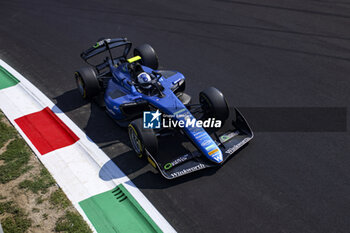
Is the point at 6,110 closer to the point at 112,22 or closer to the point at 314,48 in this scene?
the point at 112,22

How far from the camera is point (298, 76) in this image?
9.48 m

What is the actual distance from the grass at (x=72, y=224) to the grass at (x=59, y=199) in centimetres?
24

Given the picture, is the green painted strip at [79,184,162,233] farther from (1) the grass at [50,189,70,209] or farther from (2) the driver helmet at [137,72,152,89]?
(2) the driver helmet at [137,72,152,89]

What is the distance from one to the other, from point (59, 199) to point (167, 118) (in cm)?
257

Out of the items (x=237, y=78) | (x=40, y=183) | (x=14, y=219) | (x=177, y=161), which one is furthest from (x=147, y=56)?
(x=14, y=219)

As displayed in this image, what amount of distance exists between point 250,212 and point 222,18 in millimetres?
9161

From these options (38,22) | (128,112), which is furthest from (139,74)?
(38,22)

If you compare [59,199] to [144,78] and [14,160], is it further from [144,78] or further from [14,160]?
[144,78]

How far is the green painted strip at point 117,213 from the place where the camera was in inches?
212

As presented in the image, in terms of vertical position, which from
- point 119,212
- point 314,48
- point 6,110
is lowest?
point 119,212

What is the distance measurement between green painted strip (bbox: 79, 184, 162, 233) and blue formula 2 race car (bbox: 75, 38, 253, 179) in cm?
76

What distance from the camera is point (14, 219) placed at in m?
5.52

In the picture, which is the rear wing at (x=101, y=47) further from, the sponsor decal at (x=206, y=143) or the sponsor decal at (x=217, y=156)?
the sponsor decal at (x=217, y=156)

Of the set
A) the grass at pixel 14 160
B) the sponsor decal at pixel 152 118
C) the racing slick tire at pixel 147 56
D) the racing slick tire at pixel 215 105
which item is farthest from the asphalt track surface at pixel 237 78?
the grass at pixel 14 160
